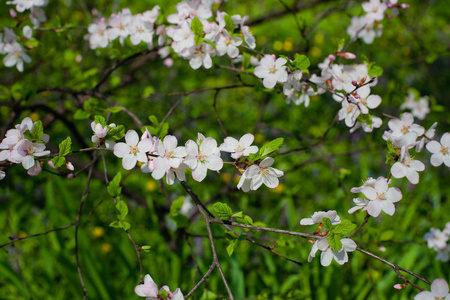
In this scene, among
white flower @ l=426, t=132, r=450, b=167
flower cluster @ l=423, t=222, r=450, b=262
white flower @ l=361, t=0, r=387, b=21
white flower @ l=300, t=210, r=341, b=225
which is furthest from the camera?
flower cluster @ l=423, t=222, r=450, b=262

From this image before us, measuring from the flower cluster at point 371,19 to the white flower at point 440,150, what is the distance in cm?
60

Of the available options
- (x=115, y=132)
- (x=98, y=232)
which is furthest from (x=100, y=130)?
(x=98, y=232)

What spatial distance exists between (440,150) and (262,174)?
1.80 ft

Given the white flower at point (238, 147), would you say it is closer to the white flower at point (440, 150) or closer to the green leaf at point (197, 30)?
the green leaf at point (197, 30)

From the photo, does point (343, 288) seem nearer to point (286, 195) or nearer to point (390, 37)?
point (286, 195)

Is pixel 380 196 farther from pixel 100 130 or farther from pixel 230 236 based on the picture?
pixel 100 130

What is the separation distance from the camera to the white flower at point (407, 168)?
3.23 ft

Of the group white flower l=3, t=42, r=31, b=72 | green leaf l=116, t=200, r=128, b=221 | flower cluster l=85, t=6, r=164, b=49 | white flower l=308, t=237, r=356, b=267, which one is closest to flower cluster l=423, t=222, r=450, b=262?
white flower l=308, t=237, r=356, b=267

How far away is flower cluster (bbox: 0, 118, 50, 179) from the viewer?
0.94 m

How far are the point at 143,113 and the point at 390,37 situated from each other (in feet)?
9.27

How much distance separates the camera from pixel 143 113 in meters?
3.24

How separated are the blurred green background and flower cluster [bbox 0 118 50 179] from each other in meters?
0.44

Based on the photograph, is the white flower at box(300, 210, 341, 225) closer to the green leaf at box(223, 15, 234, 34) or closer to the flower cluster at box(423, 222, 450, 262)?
the green leaf at box(223, 15, 234, 34)

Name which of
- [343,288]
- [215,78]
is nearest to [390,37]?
[215,78]
